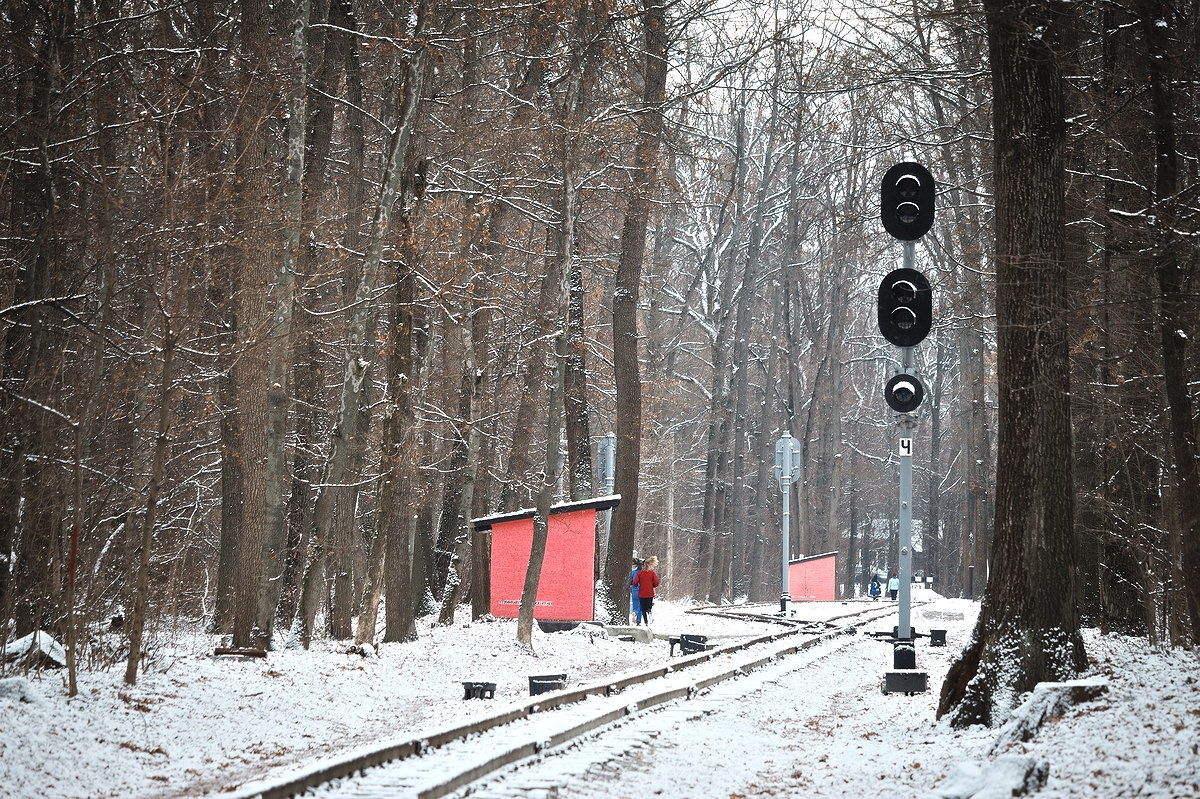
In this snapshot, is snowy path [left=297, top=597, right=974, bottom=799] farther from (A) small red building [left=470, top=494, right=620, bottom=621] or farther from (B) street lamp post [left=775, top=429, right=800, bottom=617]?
(B) street lamp post [left=775, top=429, right=800, bottom=617]

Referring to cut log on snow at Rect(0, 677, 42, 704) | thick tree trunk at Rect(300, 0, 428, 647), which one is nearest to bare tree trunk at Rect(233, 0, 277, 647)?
thick tree trunk at Rect(300, 0, 428, 647)

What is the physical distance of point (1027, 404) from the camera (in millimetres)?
Result: 10789

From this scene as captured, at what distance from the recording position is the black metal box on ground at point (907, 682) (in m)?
15.2

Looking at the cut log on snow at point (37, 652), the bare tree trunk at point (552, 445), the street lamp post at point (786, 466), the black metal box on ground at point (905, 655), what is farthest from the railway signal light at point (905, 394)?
the street lamp post at point (786, 466)

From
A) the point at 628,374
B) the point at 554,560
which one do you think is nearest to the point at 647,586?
the point at 554,560

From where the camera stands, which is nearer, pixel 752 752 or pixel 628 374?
pixel 752 752

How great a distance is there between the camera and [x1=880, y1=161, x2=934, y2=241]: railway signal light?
47.5 feet

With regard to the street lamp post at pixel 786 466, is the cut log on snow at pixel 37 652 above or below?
below

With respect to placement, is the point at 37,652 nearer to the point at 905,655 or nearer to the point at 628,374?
the point at 905,655

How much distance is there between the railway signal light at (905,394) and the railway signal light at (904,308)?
2089 millimetres

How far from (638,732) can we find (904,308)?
6252 millimetres

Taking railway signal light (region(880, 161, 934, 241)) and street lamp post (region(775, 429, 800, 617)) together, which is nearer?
railway signal light (region(880, 161, 934, 241))

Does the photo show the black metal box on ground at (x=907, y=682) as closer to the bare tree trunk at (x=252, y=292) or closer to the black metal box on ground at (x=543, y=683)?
the black metal box on ground at (x=543, y=683)

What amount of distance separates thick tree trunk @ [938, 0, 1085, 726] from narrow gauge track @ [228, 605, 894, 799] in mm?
3636
